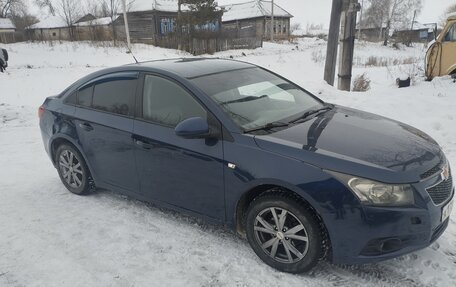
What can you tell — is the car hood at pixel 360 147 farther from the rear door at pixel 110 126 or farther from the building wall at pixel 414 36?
the building wall at pixel 414 36

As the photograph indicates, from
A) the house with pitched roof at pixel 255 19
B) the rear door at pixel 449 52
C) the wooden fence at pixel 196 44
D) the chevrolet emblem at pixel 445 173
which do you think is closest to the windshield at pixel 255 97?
the chevrolet emblem at pixel 445 173

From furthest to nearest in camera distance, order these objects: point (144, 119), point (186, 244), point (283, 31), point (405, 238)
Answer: point (283, 31) → point (144, 119) → point (186, 244) → point (405, 238)

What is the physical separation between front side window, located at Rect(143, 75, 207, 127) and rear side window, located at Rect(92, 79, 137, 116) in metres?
0.22

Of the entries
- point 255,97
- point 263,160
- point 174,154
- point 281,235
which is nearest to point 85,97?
point 174,154

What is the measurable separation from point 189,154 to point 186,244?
2.82 ft

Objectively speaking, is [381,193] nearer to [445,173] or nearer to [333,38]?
[445,173]

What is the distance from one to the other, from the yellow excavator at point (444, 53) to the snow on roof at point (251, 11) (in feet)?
148

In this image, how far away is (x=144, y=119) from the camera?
12.3ft

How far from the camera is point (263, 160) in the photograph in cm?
296

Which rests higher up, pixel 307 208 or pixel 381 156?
pixel 381 156

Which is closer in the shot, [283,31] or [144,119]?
[144,119]

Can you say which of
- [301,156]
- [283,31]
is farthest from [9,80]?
[283,31]

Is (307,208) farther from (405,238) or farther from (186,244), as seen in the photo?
(186,244)

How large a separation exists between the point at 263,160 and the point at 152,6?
42.9 meters
